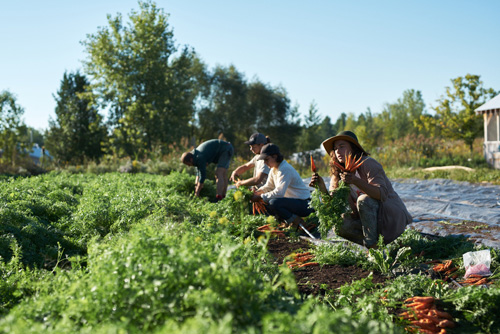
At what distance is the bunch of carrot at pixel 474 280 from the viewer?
3.82 m

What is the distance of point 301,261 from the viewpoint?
479cm

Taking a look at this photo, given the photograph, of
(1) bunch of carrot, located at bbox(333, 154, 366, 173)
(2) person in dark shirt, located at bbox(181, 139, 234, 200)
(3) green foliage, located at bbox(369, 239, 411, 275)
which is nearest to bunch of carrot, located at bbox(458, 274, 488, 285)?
(3) green foliage, located at bbox(369, 239, 411, 275)

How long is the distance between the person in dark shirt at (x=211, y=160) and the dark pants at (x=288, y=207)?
274cm

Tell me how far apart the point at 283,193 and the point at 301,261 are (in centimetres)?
164

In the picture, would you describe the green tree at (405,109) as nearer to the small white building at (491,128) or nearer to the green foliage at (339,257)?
the small white building at (491,128)

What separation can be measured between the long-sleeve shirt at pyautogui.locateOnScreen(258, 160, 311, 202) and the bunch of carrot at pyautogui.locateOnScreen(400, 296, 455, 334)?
10.3 ft

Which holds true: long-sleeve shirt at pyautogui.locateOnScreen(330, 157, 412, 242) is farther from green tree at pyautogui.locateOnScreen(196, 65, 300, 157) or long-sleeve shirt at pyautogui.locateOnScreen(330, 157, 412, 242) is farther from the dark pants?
green tree at pyautogui.locateOnScreen(196, 65, 300, 157)

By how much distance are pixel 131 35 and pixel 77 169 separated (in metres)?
8.55

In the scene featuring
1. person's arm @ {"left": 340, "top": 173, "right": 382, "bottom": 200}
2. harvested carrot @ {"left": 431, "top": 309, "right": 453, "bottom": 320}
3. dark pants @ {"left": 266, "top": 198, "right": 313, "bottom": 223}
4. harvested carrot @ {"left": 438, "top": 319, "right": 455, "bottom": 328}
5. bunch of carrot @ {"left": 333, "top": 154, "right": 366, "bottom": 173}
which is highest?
bunch of carrot @ {"left": 333, "top": 154, "right": 366, "bottom": 173}

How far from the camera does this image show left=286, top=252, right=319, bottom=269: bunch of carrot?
4594mm

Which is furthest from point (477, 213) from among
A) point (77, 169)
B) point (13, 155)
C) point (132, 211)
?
point (13, 155)

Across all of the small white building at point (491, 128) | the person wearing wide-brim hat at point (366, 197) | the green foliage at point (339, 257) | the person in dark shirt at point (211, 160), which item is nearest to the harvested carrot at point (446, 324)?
the green foliage at point (339, 257)

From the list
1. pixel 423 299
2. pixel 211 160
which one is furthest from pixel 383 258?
pixel 211 160

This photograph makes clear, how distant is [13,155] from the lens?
17.6 meters
